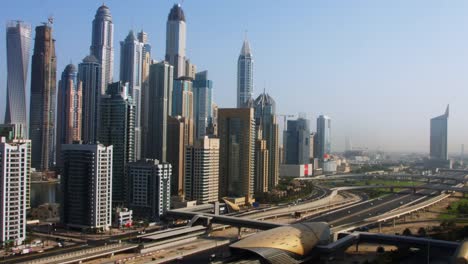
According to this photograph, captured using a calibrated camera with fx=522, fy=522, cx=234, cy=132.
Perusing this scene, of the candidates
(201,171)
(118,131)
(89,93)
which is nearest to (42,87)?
(89,93)

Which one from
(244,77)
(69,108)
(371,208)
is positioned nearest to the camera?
(371,208)

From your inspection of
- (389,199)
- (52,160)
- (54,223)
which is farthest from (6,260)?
(52,160)

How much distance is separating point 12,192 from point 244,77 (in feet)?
221

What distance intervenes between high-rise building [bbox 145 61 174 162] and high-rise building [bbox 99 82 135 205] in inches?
401

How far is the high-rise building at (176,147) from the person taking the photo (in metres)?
38.5

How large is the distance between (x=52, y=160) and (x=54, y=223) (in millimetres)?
41023

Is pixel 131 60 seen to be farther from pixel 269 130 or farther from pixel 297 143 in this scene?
pixel 269 130

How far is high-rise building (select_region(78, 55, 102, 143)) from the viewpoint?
6531 cm

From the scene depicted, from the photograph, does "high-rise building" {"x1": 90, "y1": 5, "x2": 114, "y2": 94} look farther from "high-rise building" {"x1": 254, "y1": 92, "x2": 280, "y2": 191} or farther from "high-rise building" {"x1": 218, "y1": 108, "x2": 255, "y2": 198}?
"high-rise building" {"x1": 218, "y1": 108, "x2": 255, "y2": 198}

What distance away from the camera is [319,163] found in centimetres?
7700

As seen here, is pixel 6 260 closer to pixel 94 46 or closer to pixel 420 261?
pixel 420 261

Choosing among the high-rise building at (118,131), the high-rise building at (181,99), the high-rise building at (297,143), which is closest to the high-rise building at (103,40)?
the high-rise building at (181,99)

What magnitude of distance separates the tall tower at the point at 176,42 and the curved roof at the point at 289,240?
5384 centimetres

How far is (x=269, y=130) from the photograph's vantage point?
48.8 m
